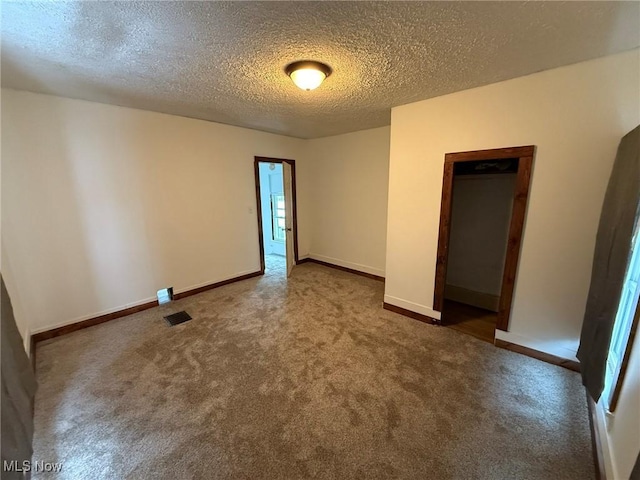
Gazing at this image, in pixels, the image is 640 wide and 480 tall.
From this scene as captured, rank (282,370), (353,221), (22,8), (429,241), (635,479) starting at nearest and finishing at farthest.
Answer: (635,479) < (22,8) < (282,370) < (429,241) < (353,221)

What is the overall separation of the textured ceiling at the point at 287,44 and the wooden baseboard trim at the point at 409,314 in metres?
2.35

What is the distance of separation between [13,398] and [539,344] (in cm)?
355

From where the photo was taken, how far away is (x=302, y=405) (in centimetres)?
184

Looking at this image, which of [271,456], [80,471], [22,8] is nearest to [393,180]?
[271,456]

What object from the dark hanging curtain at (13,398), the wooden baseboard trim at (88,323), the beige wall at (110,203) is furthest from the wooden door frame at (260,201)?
the dark hanging curtain at (13,398)

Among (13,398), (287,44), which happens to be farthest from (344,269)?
(13,398)

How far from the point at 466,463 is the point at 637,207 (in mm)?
1673

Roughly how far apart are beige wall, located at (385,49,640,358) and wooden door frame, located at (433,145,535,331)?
53 millimetres

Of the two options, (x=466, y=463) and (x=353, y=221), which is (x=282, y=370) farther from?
(x=353, y=221)

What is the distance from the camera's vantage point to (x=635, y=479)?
38.7 inches

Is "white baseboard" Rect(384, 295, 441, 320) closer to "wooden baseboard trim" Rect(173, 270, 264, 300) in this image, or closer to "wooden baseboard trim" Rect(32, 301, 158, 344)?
"wooden baseboard trim" Rect(173, 270, 264, 300)

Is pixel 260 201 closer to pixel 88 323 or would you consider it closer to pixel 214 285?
pixel 214 285

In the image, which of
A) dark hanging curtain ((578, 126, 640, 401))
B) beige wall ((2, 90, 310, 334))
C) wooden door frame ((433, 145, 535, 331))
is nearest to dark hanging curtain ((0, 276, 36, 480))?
beige wall ((2, 90, 310, 334))

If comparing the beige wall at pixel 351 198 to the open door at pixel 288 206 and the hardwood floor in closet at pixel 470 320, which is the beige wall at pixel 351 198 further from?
the hardwood floor in closet at pixel 470 320
